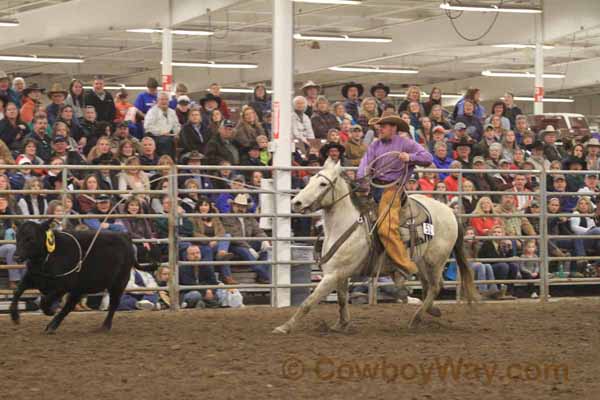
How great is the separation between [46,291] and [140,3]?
11583 mm

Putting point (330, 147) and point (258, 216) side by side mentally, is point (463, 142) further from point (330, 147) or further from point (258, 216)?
point (258, 216)

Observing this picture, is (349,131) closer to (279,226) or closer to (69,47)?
(279,226)

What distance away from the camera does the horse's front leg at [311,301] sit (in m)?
9.66

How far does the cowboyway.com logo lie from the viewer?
7.12 meters

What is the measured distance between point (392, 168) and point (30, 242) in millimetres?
3326

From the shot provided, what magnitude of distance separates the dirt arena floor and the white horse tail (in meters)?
0.31

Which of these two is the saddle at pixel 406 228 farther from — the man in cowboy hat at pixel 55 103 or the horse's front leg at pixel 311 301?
the man in cowboy hat at pixel 55 103

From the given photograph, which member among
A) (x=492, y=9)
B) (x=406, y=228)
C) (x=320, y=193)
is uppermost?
(x=492, y=9)

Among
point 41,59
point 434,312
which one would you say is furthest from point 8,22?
point 434,312

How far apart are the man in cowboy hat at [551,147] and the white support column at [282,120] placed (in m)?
6.84

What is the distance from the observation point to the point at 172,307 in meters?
12.3

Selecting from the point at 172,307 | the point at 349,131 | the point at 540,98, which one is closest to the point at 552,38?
the point at 540,98

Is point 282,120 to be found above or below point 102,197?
above

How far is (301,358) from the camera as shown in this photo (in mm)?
7988
